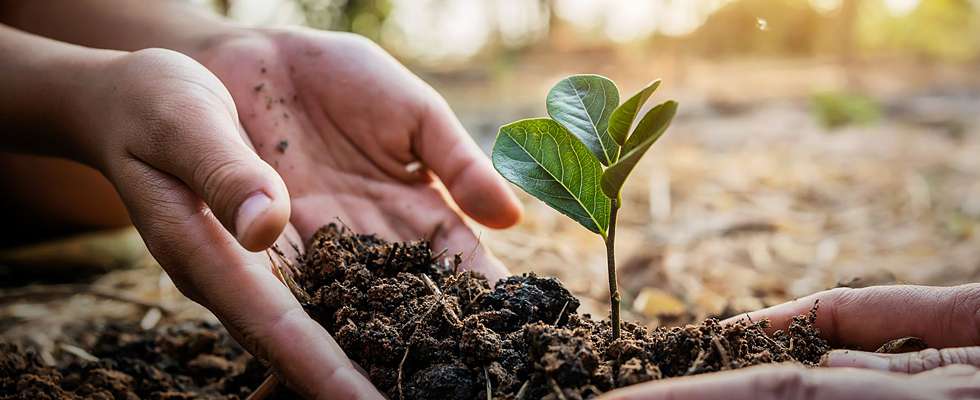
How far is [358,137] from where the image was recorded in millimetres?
2174

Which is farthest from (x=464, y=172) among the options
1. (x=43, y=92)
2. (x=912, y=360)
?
(x=912, y=360)

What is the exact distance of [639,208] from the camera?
4105 mm

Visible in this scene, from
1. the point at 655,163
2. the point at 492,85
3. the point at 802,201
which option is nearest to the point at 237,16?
the point at 492,85

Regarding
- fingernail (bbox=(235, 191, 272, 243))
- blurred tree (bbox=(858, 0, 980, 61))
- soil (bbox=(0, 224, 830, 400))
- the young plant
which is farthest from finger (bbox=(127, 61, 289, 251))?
blurred tree (bbox=(858, 0, 980, 61))

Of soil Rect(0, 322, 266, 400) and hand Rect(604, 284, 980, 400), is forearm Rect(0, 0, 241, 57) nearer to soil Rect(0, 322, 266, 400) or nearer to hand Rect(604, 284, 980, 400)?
soil Rect(0, 322, 266, 400)

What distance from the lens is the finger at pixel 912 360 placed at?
48.7 inches

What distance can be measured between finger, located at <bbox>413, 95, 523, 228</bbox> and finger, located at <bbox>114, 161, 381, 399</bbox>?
66 centimetres

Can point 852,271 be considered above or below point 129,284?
above

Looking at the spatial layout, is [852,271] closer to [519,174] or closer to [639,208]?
[639,208]

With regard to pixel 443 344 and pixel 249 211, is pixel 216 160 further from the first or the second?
pixel 443 344

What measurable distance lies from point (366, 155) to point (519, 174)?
91cm

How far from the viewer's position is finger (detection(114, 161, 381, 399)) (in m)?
1.30

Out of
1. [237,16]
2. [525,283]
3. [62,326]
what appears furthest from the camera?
[237,16]

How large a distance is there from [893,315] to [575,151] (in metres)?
0.68
